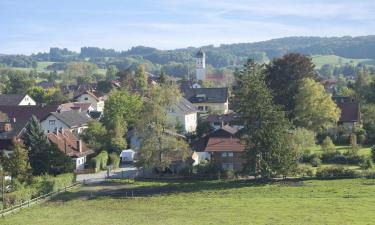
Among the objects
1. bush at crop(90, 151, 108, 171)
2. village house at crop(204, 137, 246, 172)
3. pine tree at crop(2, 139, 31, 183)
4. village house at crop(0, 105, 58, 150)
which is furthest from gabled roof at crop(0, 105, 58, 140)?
pine tree at crop(2, 139, 31, 183)

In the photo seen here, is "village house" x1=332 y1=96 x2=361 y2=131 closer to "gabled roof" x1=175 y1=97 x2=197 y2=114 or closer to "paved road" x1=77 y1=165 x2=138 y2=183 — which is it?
"gabled roof" x1=175 y1=97 x2=197 y2=114

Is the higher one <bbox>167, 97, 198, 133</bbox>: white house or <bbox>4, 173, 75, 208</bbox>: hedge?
<bbox>167, 97, 198, 133</bbox>: white house

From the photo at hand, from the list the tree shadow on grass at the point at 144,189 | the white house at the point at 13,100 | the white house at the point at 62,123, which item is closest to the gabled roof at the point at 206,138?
the tree shadow on grass at the point at 144,189

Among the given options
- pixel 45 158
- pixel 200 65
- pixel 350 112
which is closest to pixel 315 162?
pixel 350 112

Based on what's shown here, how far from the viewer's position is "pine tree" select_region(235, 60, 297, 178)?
54438mm

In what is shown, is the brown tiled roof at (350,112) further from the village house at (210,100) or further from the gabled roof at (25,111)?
the gabled roof at (25,111)

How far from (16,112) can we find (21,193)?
43.5m

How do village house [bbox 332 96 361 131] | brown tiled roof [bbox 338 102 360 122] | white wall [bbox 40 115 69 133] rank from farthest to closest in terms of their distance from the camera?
brown tiled roof [bbox 338 102 360 122]
village house [bbox 332 96 361 131]
white wall [bbox 40 115 69 133]

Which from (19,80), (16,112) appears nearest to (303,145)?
(16,112)

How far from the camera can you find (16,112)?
286 ft

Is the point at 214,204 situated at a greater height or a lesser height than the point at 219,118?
lesser

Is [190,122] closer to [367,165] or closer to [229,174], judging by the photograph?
[229,174]

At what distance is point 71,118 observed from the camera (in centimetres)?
8038

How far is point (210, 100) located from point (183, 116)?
78.0 ft
